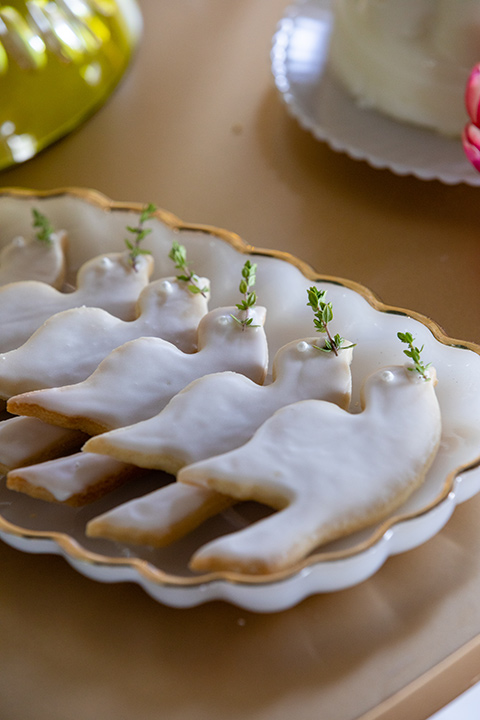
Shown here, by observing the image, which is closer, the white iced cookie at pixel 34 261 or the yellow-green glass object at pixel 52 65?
the white iced cookie at pixel 34 261

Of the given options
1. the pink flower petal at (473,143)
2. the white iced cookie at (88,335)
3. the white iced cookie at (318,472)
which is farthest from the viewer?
the pink flower petal at (473,143)

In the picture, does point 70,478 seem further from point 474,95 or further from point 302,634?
point 474,95

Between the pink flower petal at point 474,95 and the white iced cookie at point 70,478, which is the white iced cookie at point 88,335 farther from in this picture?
the pink flower petal at point 474,95

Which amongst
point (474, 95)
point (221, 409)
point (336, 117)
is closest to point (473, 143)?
point (474, 95)

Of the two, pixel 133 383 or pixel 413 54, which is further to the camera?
pixel 413 54

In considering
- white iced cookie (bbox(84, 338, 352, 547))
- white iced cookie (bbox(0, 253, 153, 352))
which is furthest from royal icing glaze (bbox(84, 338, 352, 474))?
white iced cookie (bbox(0, 253, 153, 352))

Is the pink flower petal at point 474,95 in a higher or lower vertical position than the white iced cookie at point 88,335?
higher

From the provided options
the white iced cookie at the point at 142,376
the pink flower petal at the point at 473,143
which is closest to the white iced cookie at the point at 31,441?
the white iced cookie at the point at 142,376

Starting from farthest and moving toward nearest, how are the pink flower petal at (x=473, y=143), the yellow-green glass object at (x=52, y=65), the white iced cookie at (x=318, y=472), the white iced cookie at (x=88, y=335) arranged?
1. the yellow-green glass object at (x=52, y=65)
2. the pink flower petal at (x=473, y=143)
3. the white iced cookie at (x=88, y=335)
4. the white iced cookie at (x=318, y=472)
